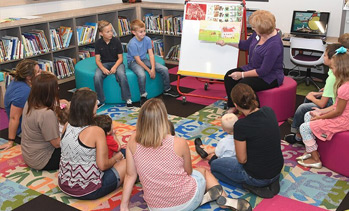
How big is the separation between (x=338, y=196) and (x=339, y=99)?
83 cm

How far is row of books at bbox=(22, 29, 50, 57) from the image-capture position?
20.2ft

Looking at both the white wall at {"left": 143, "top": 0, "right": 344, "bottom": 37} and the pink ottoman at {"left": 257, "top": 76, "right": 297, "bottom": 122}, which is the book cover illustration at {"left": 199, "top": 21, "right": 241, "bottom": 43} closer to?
the pink ottoman at {"left": 257, "top": 76, "right": 297, "bottom": 122}

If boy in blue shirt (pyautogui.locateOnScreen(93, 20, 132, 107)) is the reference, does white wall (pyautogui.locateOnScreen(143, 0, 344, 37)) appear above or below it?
above

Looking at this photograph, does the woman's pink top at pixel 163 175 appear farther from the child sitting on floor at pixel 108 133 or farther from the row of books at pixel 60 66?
the row of books at pixel 60 66

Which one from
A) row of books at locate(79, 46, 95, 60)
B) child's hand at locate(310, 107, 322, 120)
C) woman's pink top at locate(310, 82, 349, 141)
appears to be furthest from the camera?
row of books at locate(79, 46, 95, 60)

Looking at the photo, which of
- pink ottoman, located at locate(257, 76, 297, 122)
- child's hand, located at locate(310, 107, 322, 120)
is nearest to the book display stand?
pink ottoman, located at locate(257, 76, 297, 122)

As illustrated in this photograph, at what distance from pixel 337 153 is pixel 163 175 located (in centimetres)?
176

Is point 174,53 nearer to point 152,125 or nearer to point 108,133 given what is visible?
point 108,133

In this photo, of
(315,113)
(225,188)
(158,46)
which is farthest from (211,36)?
(158,46)

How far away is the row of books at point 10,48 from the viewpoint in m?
5.87

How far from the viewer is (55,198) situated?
11.5 ft

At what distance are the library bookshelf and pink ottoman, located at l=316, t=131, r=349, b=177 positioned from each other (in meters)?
4.24

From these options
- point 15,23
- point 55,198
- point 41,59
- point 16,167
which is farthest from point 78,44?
point 55,198

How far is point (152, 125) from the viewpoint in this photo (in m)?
2.81
